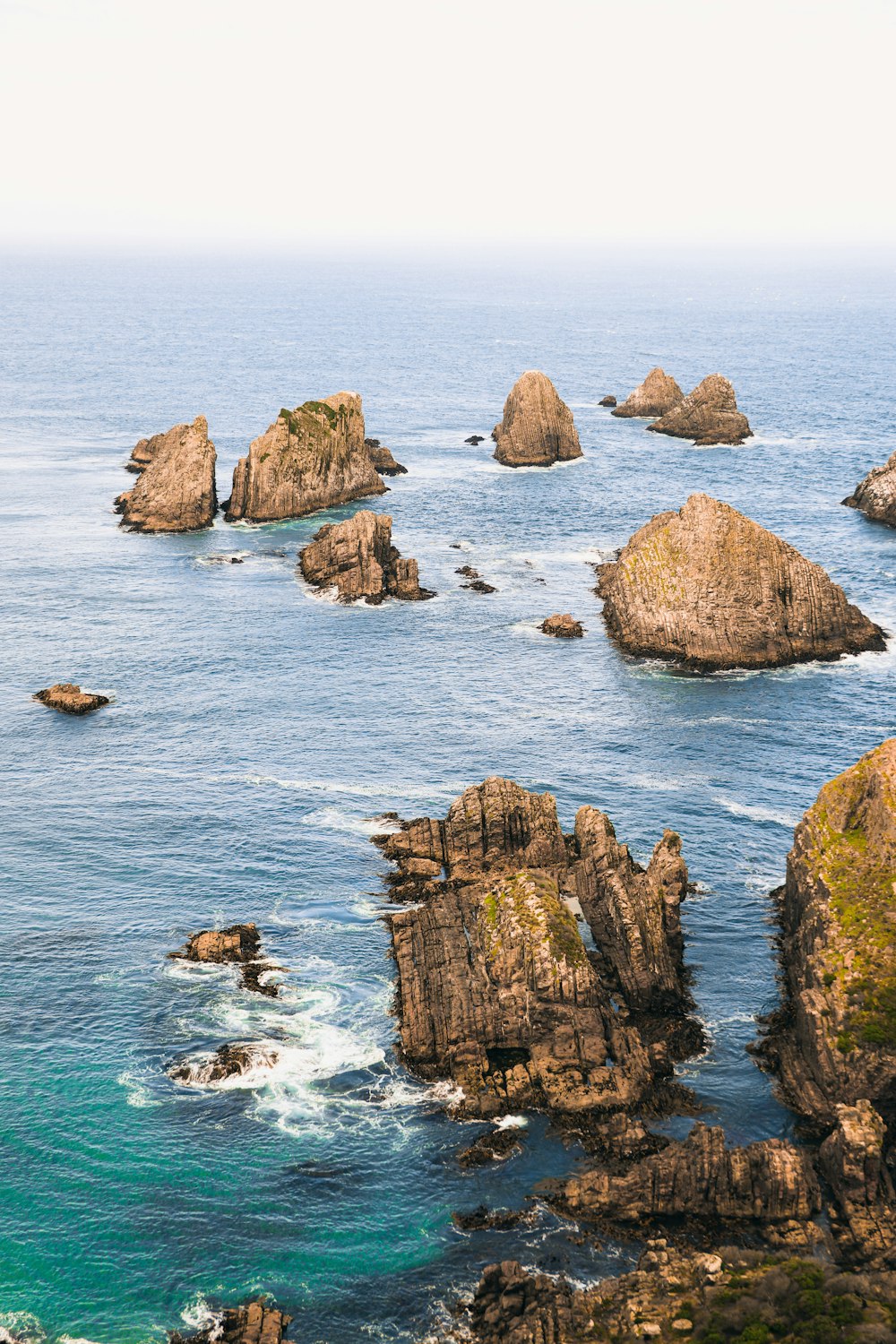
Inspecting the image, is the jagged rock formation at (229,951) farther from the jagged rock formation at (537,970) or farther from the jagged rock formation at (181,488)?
the jagged rock formation at (181,488)

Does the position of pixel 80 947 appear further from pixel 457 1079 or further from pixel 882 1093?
pixel 882 1093

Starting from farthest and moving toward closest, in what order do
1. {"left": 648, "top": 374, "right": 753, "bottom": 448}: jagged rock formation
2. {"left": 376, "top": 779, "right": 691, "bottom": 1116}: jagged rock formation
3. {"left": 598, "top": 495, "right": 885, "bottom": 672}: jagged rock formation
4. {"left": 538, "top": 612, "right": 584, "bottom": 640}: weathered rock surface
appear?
{"left": 648, "top": 374, "right": 753, "bottom": 448}: jagged rock formation
{"left": 538, "top": 612, "right": 584, "bottom": 640}: weathered rock surface
{"left": 598, "top": 495, "right": 885, "bottom": 672}: jagged rock formation
{"left": 376, "top": 779, "right": 691, "bottom": 1116}: jagged rock formation

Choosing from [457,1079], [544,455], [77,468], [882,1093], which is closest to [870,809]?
[882,1093]

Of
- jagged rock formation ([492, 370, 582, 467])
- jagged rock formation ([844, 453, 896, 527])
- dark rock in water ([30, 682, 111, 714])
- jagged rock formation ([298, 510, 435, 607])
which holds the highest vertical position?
jagged rock formation ([492, 370, 582, 467])

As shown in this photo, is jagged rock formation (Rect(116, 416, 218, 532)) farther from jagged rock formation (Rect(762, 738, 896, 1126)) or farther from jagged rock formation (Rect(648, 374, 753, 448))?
jagged rock formation (Rect(762, 738, 896, 1126))

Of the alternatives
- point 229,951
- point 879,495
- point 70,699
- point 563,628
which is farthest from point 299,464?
point 229,951

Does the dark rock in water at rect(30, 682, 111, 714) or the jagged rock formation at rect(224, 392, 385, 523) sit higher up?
the jagged rock formation at rect(224, 392, 385, 523)

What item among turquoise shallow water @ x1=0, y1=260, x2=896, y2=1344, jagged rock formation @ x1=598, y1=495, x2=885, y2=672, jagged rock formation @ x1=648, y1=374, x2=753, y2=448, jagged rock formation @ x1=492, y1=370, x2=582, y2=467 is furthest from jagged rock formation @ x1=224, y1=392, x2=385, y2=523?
jagged rock formation @ x1=648, y1=374, x2=753, y2=448
